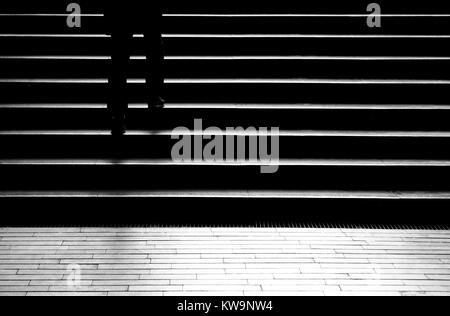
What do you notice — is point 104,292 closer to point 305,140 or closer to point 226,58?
point 305,140

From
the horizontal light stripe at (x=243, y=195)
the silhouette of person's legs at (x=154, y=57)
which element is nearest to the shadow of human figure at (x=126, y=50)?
the silhouette of person's legs at (x=154, y=57)

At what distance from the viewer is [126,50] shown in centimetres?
395

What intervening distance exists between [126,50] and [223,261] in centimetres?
187

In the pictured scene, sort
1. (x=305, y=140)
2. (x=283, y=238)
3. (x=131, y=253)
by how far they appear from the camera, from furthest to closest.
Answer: (x=305, y=140), (x=283, y=238), (x=131, y=253)

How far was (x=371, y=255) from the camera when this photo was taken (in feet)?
10.5

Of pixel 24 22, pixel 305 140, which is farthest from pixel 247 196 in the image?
pixel 24 22

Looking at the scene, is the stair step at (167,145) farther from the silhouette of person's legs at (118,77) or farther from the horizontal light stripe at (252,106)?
the horizontal light stripe at (252,106)

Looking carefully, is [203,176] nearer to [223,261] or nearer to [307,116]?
[223,261]

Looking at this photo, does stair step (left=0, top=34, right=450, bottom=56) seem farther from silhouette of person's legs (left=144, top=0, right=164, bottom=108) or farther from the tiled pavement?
the tiled pavement

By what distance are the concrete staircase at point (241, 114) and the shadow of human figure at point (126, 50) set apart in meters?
0.21

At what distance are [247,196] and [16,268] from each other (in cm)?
163

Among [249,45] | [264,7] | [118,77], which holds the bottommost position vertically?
[118,77]

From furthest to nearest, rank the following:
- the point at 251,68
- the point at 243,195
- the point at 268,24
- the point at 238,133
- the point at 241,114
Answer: the point at 268,24
the point at 251,68
the point at 241,114
the point at 238,133
the point at 243,195

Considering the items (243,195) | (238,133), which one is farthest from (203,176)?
(238,133)
